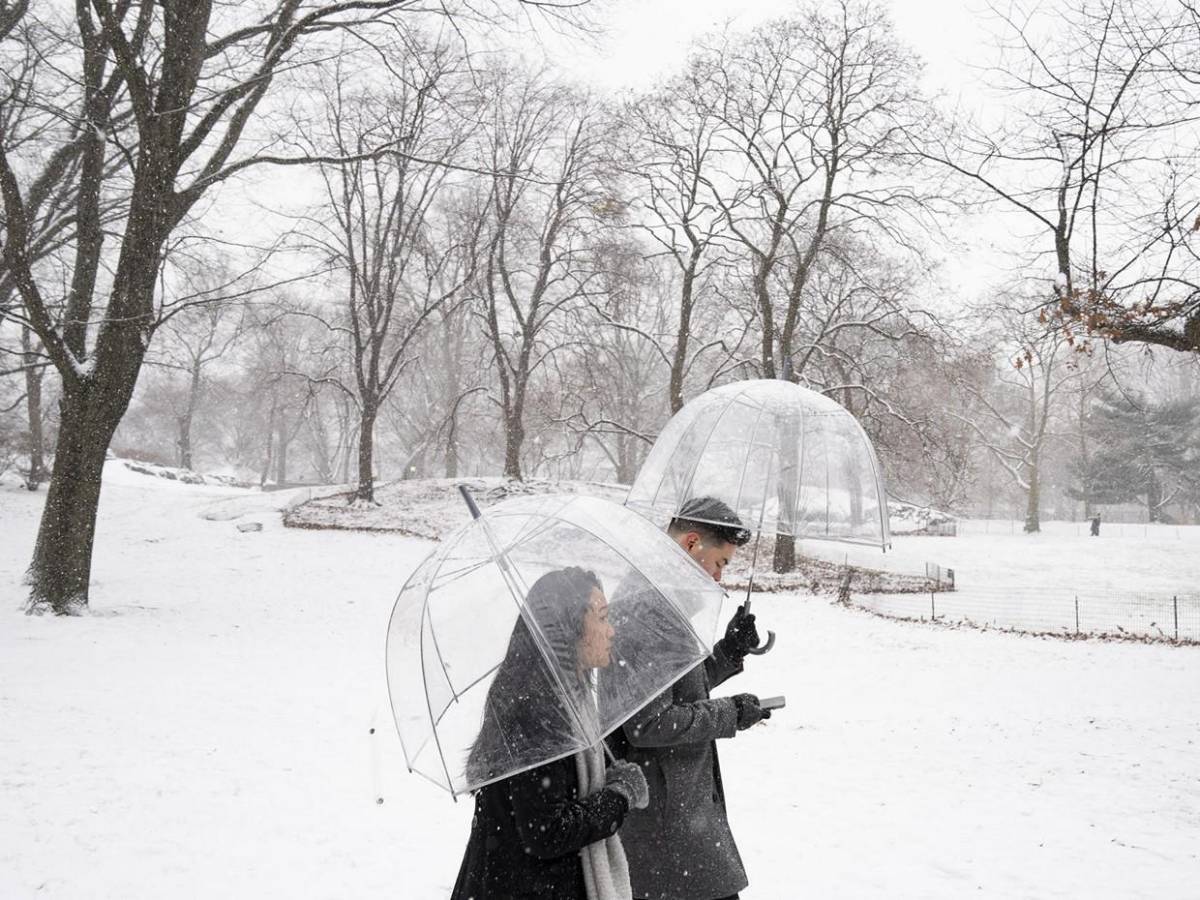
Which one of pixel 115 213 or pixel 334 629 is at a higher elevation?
pixel 115 213

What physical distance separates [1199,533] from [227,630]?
3809 cm

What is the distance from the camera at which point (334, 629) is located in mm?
12578

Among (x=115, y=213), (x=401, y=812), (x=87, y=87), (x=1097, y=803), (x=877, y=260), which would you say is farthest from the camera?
(x=877, y=260)

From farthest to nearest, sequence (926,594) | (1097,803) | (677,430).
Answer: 1. (926,594)
2. (1097,803)
3. (677,430)

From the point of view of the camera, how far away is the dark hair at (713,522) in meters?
2.96

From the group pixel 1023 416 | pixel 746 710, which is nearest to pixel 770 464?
pixel 746 710

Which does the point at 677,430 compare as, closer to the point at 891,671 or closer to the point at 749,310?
the point at 891,671

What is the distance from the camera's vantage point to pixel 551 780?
2.12 m

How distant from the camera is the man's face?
2.99 m

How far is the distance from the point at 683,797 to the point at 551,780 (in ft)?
2.55

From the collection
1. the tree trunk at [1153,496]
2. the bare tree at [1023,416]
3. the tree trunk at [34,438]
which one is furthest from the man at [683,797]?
the tree trunk at [1153,496]

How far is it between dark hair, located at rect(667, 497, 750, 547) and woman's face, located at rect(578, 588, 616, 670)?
2.63 ft

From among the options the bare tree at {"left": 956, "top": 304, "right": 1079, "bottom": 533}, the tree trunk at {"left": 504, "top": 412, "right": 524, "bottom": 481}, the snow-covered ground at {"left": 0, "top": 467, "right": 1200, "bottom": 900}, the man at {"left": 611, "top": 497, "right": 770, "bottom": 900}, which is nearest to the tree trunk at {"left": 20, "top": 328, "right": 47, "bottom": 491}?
the snow-covered ground at {"left": 0, "top": 467, "right": 1200, "bottom": 900}

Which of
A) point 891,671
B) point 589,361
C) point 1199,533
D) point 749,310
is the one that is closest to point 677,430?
point 891,671
